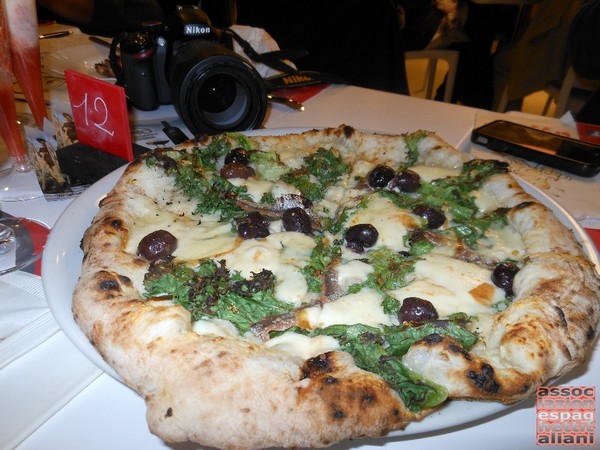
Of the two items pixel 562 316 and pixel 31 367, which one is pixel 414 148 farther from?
pixel 31 367

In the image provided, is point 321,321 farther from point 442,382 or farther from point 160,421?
point 160,421

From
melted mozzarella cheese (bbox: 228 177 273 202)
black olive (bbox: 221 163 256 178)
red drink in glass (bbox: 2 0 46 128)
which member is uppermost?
red drink in glass (bbox: 2 0 46 128)

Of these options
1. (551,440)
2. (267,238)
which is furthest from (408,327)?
(267,238)

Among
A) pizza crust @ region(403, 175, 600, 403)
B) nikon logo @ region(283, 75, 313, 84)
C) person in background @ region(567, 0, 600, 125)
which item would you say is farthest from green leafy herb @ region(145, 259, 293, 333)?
person in background @ region(567, 0, 600, 125)

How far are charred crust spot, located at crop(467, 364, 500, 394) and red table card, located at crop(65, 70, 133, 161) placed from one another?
6.44ft

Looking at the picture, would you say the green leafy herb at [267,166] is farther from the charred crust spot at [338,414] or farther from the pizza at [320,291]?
the charred crust spot at [338,414]

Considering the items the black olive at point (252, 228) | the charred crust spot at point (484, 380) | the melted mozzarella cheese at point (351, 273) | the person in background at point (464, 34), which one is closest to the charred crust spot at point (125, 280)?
the black olive at point (252, 228)

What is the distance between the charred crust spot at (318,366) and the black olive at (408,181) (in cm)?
117

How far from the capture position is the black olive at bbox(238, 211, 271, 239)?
1.86 metres

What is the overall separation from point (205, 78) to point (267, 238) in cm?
127

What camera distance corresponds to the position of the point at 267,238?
6.15 feet

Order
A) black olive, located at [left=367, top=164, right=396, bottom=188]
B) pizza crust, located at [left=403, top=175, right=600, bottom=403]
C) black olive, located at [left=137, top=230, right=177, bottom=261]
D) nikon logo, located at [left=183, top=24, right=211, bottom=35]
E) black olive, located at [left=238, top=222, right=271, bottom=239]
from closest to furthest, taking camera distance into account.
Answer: pizza crust, located at [left=403, top=175, right=600, bottom=403], black olive, located at [left=137, top=230, right=177, bottom=261], black olive, located at [left=238, top=222, right=271, bottom=239], black olive, located at [left=367, top=164, right=396, bottom=188], nikon logo, located at [left=183, top=24, right=211, bottom=35]

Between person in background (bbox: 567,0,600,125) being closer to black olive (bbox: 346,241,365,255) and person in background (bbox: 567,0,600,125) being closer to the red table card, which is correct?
black olive (bbox: 346,241,365,255)

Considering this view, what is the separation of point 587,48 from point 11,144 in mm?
5403
